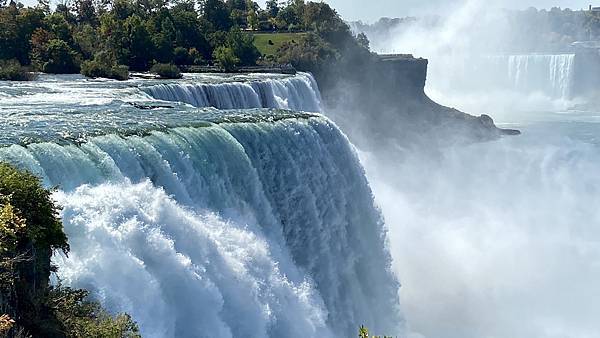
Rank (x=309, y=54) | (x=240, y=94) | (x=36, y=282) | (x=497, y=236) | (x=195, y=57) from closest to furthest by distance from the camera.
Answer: (x=36, y=282) < (x=240, y=94) < (x=497, y=236) < (x=195, y=57) < (x=309, y=54)

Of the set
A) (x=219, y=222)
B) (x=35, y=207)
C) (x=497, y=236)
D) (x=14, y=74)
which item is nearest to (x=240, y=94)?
(x=14, y=74)

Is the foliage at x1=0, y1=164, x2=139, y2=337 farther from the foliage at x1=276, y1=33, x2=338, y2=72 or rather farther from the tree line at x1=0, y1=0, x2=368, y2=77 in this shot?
the foliage at x1=276, y1=33, x2=338, y2=72

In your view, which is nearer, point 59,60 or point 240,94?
point 240,94

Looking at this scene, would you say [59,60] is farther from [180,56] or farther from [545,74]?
[545,74]

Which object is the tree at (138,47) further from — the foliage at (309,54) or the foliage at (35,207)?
the foliage at (35,207)

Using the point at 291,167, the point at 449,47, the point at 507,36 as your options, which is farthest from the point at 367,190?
the point at 507,36

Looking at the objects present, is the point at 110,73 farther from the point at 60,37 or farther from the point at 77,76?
the point at 60,37

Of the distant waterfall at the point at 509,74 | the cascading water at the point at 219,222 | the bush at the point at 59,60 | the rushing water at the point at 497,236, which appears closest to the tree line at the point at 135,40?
the bush at the point at 59,60
